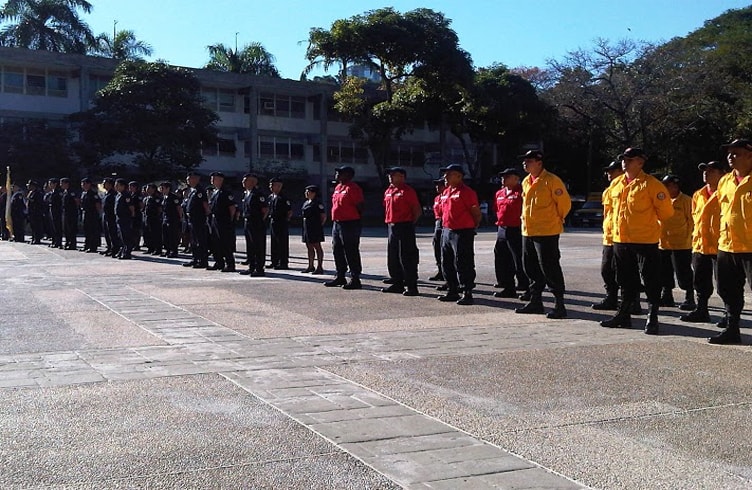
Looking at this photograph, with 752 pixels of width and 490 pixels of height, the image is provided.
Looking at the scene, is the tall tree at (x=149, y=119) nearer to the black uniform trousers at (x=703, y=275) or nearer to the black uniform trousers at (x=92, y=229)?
the black uniform trousers at (x=92, y=229)

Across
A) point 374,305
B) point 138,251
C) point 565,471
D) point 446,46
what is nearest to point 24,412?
point 565,471

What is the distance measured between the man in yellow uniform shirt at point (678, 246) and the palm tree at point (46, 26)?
138ft

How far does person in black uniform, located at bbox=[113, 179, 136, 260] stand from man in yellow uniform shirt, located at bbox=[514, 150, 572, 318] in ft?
38.6

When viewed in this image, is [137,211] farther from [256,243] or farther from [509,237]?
[509,237]

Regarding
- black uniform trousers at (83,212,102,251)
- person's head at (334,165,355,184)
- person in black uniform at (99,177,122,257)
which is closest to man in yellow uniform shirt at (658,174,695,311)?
person's head at (334,165,355,184)

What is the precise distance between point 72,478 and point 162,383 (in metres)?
2.10

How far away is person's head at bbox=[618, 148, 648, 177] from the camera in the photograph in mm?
8984

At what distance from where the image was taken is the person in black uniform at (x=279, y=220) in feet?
52.7

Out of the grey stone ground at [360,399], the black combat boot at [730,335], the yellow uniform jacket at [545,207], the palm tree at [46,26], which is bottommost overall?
the grey stone ground at [360,399]

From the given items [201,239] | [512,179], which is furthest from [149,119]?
[512,179]

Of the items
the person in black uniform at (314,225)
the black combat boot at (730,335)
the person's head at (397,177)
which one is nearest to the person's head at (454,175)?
the person's head at (397,177)

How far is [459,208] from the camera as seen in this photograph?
1129cm

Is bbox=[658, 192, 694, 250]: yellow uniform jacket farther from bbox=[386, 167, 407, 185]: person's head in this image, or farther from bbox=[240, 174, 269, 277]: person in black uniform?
bbox=[240, 174, 269, 277]: person in black uniform

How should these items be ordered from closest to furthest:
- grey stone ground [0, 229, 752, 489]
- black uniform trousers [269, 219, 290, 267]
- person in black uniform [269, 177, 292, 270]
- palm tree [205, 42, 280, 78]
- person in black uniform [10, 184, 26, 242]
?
grey stone ground [0, 229, 752, 489], person in black uniform [269, 177, 292, 270], black uniform trousers [269, 219, 290, 267], person in black uniform [10, 184, 26, 242], palm tree [205, 42, 280, 78]
